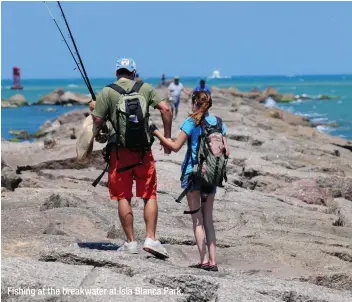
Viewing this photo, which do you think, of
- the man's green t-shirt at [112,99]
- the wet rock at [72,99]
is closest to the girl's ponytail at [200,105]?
the man's green t-shirt at [112,99]

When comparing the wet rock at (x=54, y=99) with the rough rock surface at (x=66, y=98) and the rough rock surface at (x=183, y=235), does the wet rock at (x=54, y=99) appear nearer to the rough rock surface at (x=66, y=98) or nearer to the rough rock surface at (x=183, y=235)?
the rough rock surface at (x=66, y=98)

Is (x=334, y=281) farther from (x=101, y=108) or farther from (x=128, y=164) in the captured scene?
(x=101, y=108)

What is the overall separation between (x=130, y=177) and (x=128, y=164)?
11 centimetres

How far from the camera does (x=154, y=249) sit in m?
6.61

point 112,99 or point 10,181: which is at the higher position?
point 112,99

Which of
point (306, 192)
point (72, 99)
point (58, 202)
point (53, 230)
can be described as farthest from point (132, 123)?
point (72, 99)

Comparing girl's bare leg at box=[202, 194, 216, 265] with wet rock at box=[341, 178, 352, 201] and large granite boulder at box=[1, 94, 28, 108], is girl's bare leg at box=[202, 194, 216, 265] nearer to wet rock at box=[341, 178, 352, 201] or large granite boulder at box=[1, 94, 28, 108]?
wet rock at box=[341, 178, 352, 201]

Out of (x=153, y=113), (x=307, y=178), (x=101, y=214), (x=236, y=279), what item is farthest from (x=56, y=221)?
(x=153, y=113)

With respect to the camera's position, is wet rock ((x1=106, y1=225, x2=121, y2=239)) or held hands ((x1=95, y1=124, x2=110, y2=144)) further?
wet rock ((x1=106, y1=225, x2=121, y2=239))

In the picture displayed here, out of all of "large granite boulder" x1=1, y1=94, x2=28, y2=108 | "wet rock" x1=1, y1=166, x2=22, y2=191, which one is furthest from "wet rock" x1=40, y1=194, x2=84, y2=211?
"large granite boulder" x1=1, y1=94, x2=28, y2=108

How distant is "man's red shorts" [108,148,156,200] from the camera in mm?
6719

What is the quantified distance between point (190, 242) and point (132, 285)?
240cm

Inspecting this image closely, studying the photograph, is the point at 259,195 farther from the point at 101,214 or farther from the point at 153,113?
the point at 153,113

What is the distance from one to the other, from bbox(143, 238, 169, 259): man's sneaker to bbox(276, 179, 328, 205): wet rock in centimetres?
526
